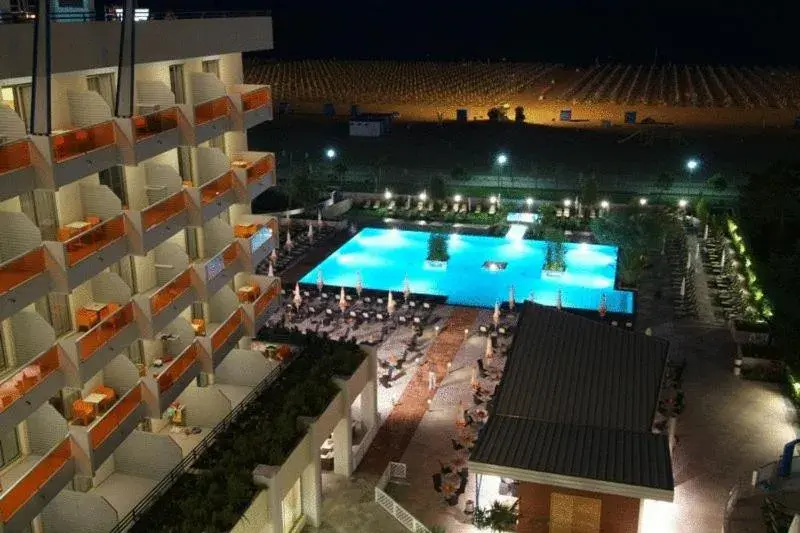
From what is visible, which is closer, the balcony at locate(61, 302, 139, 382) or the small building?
the balcony at locate(61, 302, 139, 382)

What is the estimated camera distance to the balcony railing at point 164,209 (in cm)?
2162

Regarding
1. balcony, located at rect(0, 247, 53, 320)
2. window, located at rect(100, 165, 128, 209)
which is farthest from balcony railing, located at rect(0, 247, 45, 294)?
window, located at rect(100, 165, 128, 209)

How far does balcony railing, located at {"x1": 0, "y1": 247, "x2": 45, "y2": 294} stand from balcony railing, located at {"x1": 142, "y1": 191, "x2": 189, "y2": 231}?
11.7 ft

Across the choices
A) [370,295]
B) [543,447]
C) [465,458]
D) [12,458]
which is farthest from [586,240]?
[12,458]

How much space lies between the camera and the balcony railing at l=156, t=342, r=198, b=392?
2233 cm

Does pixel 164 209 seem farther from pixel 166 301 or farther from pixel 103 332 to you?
pixel 103 332

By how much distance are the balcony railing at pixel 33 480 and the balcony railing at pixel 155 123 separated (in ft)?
26.1

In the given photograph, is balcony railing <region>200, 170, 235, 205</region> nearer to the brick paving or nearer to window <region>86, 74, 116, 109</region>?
window <region>86, 74, 116, 109</region>

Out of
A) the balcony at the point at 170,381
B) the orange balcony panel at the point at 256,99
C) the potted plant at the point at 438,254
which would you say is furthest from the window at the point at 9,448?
the potted plant at the point at 438,254

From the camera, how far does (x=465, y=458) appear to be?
29109 mm

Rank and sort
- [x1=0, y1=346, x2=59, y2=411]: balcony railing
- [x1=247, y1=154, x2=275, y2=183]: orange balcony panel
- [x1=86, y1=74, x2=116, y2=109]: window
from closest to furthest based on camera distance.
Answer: [x1=0, y1=346, x2=59, y2=411]: balcony railing → [x1=86, y1=74, x2=116, y2=109]: window → [x1=247, y1=154, x2=275, y2=183]: orange balcony panel

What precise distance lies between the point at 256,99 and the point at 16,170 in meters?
11.4

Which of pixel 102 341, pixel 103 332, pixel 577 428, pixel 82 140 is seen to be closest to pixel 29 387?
pixel 102 341

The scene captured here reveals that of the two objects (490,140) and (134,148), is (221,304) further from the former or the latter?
(490,140)
